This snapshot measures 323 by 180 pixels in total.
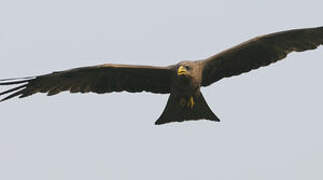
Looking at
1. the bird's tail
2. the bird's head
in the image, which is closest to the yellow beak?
the bird's head

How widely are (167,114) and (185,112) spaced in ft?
1.04

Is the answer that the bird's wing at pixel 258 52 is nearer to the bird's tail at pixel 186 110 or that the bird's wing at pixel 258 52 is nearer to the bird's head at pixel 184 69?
the bird's head at pixel 184 69

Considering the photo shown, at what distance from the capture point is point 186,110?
69.9 ft

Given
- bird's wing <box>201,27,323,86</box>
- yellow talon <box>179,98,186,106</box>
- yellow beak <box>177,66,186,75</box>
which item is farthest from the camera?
bird's wing <box>201,27,323,86</box>

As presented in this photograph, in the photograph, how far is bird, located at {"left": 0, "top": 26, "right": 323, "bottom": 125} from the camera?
21.1 m

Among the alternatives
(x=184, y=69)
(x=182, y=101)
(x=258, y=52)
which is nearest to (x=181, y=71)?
(x=184, y=69)

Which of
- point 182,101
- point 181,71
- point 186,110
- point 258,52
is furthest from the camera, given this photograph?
point 258,52

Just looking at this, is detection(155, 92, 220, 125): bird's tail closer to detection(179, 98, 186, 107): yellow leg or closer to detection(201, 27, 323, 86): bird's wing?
detection(179, 98, 186, 107): yellow leg

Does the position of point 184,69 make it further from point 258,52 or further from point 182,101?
point 258,52

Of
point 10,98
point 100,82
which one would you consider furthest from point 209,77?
point 10,98

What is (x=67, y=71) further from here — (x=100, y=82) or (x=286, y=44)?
(x=286, y=44)

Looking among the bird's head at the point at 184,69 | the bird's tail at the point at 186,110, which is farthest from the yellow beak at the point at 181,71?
the bird's tail at the point at 186,110

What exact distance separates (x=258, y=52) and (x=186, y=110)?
1650 millimetres

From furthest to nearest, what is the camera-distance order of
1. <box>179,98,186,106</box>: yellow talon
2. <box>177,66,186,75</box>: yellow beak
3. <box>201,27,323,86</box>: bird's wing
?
1. <box>201,27,323,86</box>: bird's wing
2. <box>179,98,186,106</box>: yellow talon
3. <box>177,66,186,75</box>: yellow beak
